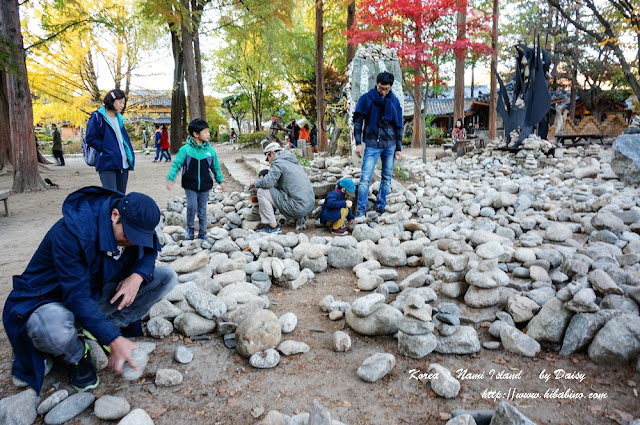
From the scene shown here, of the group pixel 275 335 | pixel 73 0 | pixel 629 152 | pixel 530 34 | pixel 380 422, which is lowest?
pixel 380 422

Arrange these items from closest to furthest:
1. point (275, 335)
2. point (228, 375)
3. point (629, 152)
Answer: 1. point (228, 375)
2. point (275, 335)
3. point (629, 152)

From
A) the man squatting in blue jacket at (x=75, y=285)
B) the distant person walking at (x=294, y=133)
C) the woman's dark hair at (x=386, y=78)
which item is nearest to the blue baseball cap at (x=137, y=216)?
the man squatting in blue jacket at (x=75, y=285)

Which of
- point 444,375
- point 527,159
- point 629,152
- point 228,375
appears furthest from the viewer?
point 527,159

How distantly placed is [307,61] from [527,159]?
11.4 m

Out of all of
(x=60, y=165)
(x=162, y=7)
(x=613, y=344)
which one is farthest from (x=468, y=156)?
(x=60, y=165)

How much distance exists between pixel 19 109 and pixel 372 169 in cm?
712

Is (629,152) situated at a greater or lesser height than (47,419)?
greater

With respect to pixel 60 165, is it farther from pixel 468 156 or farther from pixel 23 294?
pixel 23 294

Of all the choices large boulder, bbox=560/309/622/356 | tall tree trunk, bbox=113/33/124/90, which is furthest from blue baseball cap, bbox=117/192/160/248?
tall tree trunk, bbox=113/33/124/90

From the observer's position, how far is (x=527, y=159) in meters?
8.27

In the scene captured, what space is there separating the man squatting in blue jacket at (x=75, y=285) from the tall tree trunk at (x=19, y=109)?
23.1ft

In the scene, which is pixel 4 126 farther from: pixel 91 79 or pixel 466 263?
pixel 466 263

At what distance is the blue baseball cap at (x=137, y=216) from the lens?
5.88ft

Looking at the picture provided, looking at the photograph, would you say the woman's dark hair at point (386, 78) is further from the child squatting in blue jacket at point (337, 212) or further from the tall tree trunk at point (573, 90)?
the tall tree trunk at point (573, 90)
